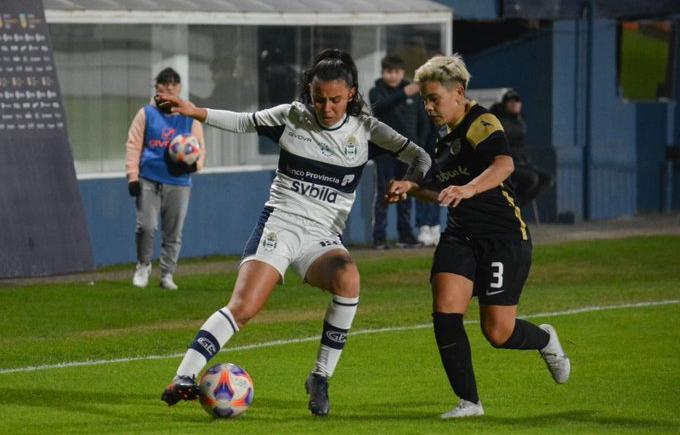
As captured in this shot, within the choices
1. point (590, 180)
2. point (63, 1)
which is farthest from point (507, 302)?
point (590, 180)

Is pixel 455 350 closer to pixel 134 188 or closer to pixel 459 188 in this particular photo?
pixel 459 188

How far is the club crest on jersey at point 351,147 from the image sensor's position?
30.4 ft

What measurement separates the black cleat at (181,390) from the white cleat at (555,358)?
2097 mm

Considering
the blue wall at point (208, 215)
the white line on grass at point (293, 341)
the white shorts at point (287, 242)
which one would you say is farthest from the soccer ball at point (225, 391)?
the blue wall at point (208, 215)

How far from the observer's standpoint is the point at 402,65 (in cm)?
1980

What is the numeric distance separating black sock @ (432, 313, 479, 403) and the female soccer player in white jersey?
606 millimetres

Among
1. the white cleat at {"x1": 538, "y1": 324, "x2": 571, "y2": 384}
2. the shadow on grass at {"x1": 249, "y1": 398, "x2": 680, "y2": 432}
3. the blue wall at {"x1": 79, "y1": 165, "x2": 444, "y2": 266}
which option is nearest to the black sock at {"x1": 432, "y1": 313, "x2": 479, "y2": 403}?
the shadow on grass at {"x1": 249, "y1": 398, "x2": 680, "y2": 432}

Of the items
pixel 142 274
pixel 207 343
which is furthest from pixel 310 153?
pixel 142 274

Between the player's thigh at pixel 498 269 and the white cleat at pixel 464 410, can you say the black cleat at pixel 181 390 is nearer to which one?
the white cleat at pixel 464 410

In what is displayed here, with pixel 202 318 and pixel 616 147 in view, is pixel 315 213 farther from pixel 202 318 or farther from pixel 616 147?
pixel 616 147

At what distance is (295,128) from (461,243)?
1.17 m

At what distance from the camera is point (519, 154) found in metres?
22.0

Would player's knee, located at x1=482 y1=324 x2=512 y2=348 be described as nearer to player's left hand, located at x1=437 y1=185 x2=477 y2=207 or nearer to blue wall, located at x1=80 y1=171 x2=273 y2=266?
player's left hand, located at x1=437 y1=185 x2=477 y2=207

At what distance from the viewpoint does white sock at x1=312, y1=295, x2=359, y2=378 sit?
9141 millimetres
